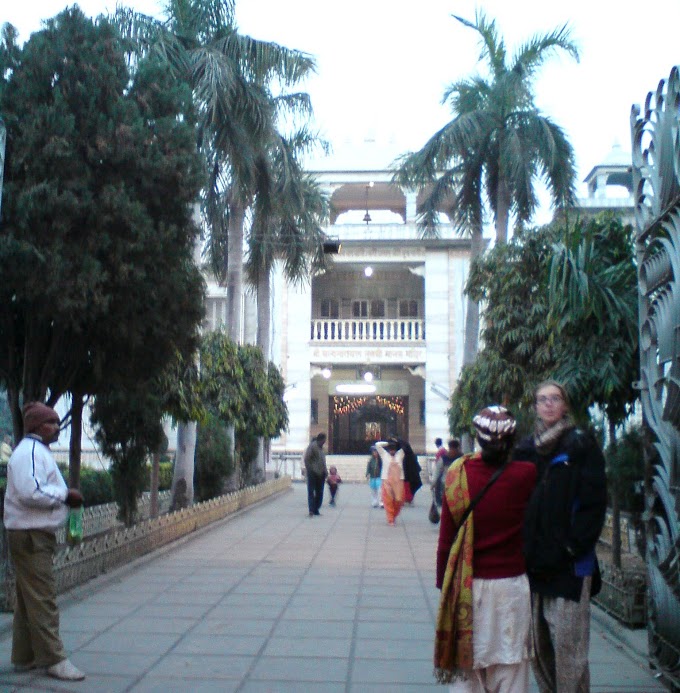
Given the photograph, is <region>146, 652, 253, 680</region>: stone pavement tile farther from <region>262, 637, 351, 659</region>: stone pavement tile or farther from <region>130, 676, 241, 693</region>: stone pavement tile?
<region>262, 637, 351, 659</region>: stone pavement tile

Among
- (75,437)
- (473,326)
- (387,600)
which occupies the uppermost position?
(473,326)

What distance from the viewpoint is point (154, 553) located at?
12.8m

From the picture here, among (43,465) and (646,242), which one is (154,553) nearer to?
(43,465)

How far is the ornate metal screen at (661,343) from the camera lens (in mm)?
5875

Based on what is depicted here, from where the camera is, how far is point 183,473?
58.3 feet

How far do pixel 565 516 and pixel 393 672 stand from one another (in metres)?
2.44

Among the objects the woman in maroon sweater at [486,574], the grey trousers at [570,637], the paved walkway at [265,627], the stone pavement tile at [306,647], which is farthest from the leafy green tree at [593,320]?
the woman in maroon sweater at [486,574]

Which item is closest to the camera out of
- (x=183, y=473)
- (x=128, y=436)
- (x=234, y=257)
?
(x=128, y=436)

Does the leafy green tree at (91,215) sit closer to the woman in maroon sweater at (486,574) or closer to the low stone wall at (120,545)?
the low stone wall at (120,545)

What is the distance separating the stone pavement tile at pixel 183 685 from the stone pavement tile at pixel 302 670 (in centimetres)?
24

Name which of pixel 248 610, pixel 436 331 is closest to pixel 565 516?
pixel 248 610

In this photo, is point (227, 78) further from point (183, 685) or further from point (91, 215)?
point (183, 685)

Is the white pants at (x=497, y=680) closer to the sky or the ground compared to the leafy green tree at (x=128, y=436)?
closer to the ground

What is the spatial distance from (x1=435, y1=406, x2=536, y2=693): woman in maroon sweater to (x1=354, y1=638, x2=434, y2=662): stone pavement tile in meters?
2.70
